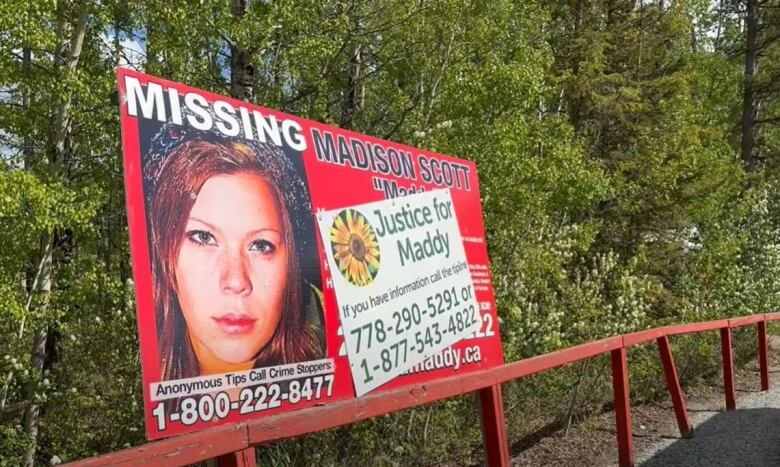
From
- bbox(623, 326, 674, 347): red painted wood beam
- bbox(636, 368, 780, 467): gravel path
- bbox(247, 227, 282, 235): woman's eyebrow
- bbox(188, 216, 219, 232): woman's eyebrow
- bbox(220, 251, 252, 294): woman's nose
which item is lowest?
bbox(636, 368, 780, 467): gravel path

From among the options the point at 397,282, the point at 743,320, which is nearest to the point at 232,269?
the point at 397,282

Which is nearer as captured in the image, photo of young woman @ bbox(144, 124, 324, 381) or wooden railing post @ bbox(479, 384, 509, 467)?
photo of young woman @ bbox(144, 124, 324, 381)

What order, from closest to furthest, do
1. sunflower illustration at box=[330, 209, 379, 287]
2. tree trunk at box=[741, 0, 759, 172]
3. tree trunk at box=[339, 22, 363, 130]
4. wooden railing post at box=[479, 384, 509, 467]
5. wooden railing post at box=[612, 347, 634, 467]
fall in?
1. sunflower illustration at box=[330, 209, 379, 287]
2. wooden railing post at box=[479, 384, 509, 467]
3. wooden railing post at box=[612, 347, 634, 467]
4. tree trunk at box=[339, 22, 363, 130]
5. tree trunk at box=[741, 0, 759, 172]

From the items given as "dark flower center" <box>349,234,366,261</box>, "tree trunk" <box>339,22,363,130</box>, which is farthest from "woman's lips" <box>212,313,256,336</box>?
"tree trunk" <box>339,22,363,130</box>

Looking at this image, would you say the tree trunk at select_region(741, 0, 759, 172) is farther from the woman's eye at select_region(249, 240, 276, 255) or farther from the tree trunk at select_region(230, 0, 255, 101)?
the woman's eye at select_region(249, 240, 276, 255)

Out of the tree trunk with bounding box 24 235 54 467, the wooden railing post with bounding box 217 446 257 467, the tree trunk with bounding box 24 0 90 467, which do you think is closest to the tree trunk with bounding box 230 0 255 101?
the tree trunk with bounding box 24 0 90 467

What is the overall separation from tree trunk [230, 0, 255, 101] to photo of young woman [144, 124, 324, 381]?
5961 millimetres

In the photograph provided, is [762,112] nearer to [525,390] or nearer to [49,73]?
[525,390]

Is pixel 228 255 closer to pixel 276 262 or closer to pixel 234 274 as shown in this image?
pixel 234 274

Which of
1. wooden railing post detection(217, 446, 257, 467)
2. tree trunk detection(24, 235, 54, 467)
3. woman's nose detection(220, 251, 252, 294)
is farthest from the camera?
tree trunk detection(24, 235, 54, 467)

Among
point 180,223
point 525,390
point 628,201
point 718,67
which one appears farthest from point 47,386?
point 718,67

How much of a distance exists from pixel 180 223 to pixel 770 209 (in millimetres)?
21101

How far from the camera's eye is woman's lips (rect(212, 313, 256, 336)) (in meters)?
3.12

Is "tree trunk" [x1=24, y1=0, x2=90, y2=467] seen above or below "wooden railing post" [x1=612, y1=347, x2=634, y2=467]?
above
